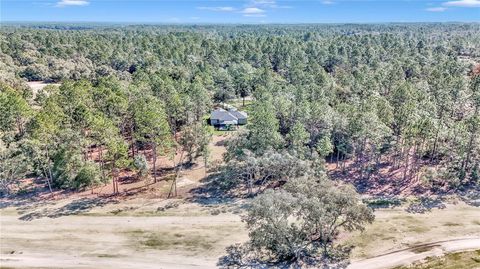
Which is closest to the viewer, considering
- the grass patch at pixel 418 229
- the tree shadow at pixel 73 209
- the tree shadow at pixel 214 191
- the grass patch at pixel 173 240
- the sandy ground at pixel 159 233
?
the sandy ground at pixel 159 233

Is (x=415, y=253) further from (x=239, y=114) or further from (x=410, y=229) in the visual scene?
(x=239, y=114)

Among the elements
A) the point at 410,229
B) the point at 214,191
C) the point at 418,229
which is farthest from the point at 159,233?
the point at 418,229

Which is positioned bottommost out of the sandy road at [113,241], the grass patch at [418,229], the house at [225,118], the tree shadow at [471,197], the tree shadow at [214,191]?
the sandy road at [113,241]

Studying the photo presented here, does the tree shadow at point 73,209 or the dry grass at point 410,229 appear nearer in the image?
the dry grass at point 410,229

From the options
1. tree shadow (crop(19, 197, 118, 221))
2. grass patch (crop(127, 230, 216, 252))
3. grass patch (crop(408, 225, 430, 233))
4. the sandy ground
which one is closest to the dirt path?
the sandy ground

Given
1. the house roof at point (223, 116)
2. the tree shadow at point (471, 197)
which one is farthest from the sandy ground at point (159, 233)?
the house roof at point (223, 116)

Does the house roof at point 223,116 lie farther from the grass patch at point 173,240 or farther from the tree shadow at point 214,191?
the grass patch at point 173,240
